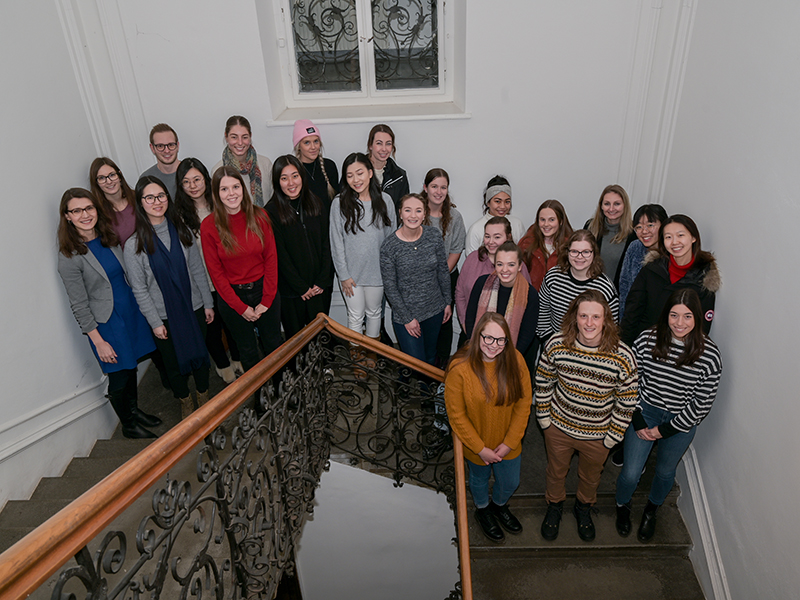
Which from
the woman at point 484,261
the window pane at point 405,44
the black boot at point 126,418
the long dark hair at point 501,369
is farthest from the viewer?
the window pane at point 405,44

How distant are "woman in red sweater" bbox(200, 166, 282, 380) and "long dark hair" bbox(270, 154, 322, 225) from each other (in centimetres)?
15

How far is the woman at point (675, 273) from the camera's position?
336cm

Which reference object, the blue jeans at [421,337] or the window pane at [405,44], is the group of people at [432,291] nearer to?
the blue jeans at [421,337]

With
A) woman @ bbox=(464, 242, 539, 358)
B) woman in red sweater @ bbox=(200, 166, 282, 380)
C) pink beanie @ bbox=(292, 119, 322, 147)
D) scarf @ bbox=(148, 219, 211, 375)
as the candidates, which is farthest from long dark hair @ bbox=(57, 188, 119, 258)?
woman @ bbox=(464, 242, 539, 358)

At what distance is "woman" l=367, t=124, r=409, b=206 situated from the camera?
4.08 meters

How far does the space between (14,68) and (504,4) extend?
3.51 metres

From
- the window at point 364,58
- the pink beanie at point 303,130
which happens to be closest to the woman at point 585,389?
the pink beanie at point 303,130

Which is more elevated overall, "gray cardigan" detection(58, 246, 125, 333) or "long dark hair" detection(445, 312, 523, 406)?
"gray cardigan" detection(58, 246, 125, 333)

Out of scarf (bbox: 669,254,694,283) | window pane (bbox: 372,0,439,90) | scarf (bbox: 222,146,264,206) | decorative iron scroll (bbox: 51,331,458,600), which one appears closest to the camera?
decorative iron scroll (bbox: 51,331,458,600)

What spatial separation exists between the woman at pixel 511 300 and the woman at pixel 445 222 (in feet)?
1.43

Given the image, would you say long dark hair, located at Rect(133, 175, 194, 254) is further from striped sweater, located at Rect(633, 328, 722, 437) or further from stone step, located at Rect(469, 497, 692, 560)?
striped sweater, located at Rect(633, 328, 722, 437)

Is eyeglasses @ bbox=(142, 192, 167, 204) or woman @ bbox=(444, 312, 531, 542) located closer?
woman @ bbox=(444, 312, 531, 542)

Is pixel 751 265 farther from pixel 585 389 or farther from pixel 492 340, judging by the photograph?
pixel 492 340

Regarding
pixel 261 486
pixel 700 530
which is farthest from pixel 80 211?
pixel 700 530
